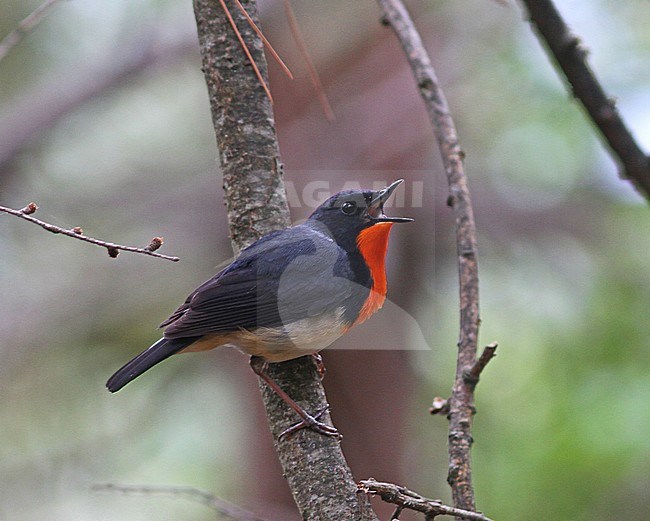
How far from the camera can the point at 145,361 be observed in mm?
3164

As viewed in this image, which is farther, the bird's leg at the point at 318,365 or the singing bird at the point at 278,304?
the bird's leg at the point at 318,365

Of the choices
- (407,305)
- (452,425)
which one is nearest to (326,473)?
(452,425)

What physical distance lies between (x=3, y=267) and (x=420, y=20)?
15.3 ft

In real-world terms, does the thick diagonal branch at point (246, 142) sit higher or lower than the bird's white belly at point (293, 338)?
higher

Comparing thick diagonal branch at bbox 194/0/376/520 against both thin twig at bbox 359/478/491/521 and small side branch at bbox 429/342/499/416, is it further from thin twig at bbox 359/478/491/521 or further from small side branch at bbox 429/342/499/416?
thin twig at bbox 359/478/491/521

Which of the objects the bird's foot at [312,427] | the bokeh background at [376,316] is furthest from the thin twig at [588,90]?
the bokeh background at [376,316]

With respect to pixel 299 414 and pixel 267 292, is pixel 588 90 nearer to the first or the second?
pixel 299 414

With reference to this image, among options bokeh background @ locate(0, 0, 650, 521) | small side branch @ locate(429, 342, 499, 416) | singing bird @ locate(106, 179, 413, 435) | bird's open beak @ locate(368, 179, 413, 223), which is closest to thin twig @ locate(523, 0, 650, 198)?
small side branch @ locate(429, 342, 499, 416)

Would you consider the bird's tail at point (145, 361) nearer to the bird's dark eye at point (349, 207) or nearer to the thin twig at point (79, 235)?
the bird's dark eye at point (349, 207)

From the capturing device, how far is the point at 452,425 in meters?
2.65

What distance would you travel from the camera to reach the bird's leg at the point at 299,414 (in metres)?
2.93

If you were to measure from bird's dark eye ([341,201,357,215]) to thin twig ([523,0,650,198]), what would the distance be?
9.05 ft

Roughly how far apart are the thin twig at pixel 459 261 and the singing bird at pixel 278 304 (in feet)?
1.01

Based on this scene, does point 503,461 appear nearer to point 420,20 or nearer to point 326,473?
point 326,473
